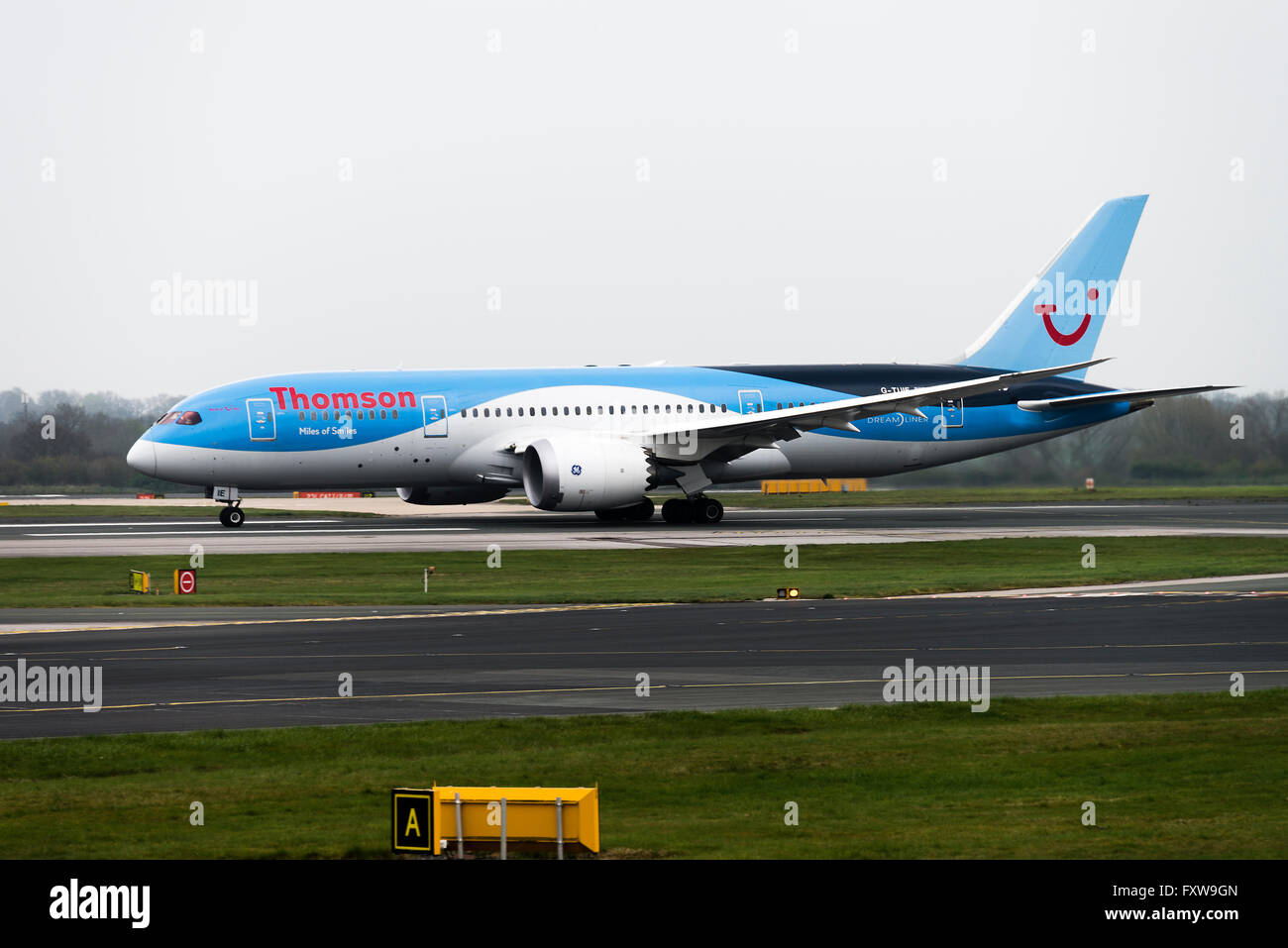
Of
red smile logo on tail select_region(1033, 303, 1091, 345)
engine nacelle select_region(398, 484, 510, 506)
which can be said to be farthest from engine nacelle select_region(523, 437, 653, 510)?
red smile logo on tail select_region(1033, 303, 1091, 345)

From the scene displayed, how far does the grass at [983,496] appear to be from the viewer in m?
76.2

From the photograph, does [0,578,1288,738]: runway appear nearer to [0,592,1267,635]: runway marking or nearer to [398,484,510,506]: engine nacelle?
[0,592,1267,635]: runway marking

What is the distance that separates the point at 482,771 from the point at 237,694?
6.94 m

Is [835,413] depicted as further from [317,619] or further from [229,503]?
[317,619]

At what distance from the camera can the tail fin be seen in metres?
65.2

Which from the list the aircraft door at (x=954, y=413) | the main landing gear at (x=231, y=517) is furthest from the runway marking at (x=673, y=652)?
the aircraft door at (x=954, y=413)

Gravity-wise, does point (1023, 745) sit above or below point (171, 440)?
below

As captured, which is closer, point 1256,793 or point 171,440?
point 1256,793

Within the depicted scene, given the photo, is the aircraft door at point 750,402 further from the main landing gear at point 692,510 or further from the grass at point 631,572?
the grass at point 631,572

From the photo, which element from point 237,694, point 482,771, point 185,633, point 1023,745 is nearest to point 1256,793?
point 1023,745

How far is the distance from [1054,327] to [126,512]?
41583 millimetres
